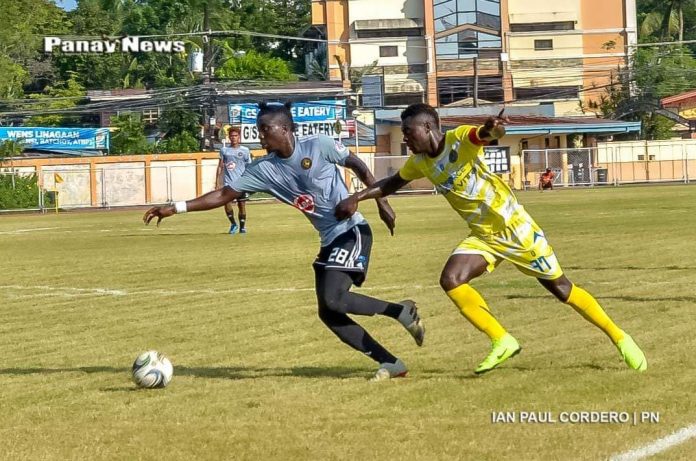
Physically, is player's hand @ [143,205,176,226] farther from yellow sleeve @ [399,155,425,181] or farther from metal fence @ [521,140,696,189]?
metal fence @ [521,140,696,189]

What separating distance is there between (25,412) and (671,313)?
18.9 feet

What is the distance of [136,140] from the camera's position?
215 feet

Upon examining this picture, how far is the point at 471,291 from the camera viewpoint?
8.19 m

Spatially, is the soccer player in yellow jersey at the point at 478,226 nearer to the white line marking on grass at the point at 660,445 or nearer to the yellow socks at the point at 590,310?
the yellow socks at the point at 590,310

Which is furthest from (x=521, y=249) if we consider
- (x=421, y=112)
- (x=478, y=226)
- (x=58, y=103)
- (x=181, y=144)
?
(x=58, y=103)

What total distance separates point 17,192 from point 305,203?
4343cm

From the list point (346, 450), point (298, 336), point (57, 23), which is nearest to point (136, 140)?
point (57, 23)

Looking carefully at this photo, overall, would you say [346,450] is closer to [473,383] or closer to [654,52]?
[473,383]

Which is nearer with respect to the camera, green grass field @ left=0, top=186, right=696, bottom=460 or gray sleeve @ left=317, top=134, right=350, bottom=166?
green grass field @ left=0, top=186, right=696, bottom=460

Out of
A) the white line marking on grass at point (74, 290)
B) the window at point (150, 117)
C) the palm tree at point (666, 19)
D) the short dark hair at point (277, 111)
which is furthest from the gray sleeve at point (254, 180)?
the palm tree at point (666, 19)

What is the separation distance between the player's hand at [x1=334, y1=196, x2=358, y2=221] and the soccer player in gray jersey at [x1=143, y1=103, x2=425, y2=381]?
28 centimetres

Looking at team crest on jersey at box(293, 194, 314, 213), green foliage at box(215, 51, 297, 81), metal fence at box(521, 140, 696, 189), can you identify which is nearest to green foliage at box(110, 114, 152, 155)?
green foliage at box(215, 51, 297, 81)

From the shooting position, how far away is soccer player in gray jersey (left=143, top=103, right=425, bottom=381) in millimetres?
8273

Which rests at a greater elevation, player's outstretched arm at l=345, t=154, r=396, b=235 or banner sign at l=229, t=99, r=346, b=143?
banner sign at l=229, t=99, r=346, b=143
